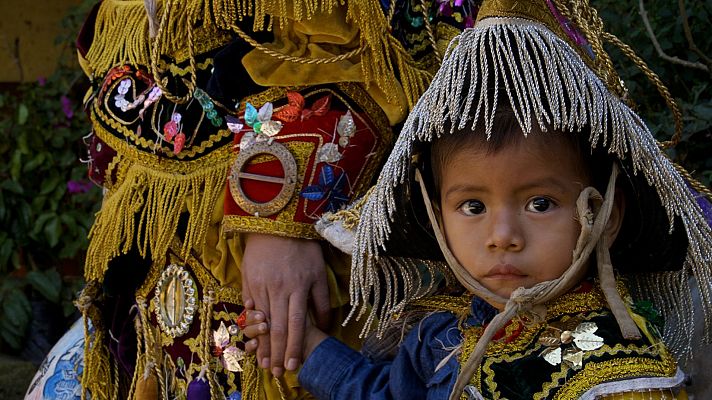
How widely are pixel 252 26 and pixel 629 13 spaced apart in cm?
148

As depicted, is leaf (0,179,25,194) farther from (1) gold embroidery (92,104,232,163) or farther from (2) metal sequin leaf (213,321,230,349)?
(2) metal sequin leaf (213,321,230,349)

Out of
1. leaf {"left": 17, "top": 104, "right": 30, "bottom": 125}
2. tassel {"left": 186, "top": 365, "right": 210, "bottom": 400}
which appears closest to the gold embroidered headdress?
tassel {"left": 186, "top": 365, "right": 210, "bottom": 400}

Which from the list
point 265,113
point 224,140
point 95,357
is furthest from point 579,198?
point 95,357

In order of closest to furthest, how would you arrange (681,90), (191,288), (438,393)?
(438,393), (191,288), (681,90)

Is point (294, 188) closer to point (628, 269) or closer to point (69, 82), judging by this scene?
point (628, 269)

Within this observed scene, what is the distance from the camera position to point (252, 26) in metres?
2.07

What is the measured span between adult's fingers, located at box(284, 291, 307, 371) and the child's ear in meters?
0.59

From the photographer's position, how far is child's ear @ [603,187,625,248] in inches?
67.6

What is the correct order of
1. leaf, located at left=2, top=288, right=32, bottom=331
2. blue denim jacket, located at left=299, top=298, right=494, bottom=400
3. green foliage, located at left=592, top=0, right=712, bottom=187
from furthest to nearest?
1. leaf, located at left=2, top=288, right=32, bottom=331
2. green foliage, located at left=592, top=0, right=712, bottom=187
3. blue denim jacket, located at left=299, top=298, right=494, bottom=400

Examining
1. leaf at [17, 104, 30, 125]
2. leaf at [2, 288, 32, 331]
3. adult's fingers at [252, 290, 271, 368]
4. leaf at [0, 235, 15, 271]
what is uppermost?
leaf at [17, 104, 30, 125]

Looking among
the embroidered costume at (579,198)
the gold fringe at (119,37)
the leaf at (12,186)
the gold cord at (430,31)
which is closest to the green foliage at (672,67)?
the gold cord at (430,31)

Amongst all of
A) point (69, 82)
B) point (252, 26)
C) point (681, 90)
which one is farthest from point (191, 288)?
point (69, 82)

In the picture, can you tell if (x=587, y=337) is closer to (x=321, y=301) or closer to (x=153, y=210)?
(x=321, y=301)

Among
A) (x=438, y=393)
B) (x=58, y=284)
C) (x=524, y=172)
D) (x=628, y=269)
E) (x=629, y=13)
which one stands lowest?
(x=58, y=284)
